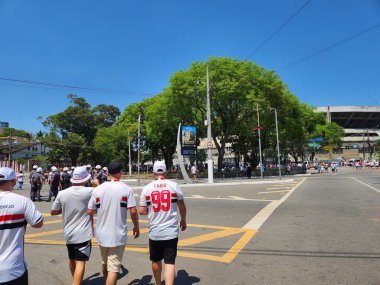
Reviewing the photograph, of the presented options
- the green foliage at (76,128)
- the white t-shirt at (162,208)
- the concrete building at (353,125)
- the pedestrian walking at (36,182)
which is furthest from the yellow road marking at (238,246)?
the concrete building at (353,125)

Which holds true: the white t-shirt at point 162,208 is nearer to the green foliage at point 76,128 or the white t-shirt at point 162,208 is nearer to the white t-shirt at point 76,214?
the white t-shirt at point 76,214

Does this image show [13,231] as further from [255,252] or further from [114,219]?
[255,252]

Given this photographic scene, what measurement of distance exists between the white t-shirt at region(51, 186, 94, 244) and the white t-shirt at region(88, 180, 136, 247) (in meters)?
0.13

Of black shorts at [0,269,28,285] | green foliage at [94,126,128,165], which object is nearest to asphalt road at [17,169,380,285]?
black shorts at [0,269,28,285]

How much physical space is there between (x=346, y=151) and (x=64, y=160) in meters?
85.0

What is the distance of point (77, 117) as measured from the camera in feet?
260

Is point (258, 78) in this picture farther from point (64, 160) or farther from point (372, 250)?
point (64, 160)

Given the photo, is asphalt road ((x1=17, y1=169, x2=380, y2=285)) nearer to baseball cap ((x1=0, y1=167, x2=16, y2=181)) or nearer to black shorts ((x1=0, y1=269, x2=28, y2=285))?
black shorts ((x1=0, y1=269, x2=28, y2=285))

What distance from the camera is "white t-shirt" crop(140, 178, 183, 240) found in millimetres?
4562

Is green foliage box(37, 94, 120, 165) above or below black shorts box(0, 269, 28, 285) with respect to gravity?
above

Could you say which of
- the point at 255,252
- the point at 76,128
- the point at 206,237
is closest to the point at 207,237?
the point at 206,237

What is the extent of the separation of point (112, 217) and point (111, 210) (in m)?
0.09

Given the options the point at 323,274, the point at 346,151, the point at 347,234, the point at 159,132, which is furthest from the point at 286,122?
the point at 346,151

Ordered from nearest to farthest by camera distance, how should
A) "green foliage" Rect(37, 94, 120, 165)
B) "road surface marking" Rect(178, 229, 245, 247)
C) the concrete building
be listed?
"road surface marking" Rect(178, 229, 245, 247)
"green foliage" Rect(37, 94, 120, 165)
the concrete building
